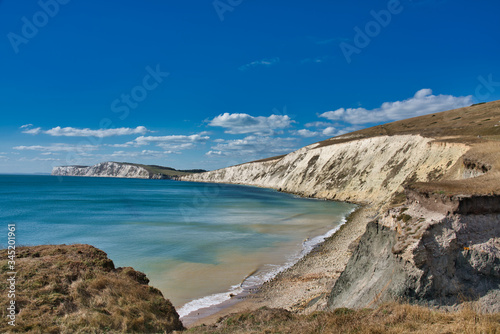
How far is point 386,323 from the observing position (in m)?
5.51

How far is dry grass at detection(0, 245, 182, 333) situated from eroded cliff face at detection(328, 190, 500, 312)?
18.9 ft

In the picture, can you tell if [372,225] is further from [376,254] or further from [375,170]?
[375,170]

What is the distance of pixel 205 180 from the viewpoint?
592 feet

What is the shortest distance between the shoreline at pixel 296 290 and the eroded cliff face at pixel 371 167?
23480mm

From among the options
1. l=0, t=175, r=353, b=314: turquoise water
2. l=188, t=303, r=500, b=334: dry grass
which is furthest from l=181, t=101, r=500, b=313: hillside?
l=0, t=175, r=353, b=314: turquoise water

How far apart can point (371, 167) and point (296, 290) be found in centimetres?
4519

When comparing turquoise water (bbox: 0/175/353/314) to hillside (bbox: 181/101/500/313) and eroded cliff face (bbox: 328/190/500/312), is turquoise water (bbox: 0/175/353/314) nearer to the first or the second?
hillside (bbox: 181/101/500/313)

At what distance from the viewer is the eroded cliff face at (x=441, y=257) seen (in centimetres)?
725

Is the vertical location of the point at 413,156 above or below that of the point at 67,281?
above

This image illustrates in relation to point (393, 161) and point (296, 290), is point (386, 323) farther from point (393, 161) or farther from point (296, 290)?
point (393, 161)

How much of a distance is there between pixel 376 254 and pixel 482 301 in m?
2.68

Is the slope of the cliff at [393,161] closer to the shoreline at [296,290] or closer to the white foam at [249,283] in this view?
the shoreline at [296,290]

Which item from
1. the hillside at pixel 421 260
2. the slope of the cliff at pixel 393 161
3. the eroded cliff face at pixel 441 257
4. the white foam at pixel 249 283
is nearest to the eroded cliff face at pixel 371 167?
the slope of the cliff at pixel 393 161

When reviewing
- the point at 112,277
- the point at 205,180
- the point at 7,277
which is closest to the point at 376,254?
the point at 112,277
